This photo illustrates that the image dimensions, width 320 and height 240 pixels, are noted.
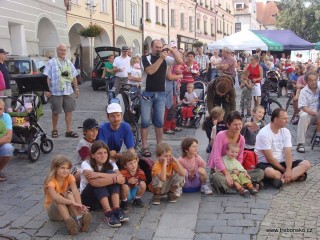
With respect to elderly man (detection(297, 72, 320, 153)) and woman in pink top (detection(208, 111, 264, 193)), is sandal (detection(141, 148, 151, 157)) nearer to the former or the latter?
woman in pink top (detection(208, 111, 264, 193))

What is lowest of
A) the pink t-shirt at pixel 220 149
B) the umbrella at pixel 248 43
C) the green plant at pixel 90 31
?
the pink t-shirt at pixel 220 149

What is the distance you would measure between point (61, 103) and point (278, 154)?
15.0 ft

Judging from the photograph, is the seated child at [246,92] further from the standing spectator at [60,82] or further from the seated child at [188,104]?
the standing spectator at [60,82]

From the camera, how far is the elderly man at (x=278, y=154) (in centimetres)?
578

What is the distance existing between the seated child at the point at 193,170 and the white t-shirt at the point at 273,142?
894 millimetres

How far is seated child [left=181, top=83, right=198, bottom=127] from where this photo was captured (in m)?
10.4

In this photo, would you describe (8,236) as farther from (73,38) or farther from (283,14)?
(283,14)

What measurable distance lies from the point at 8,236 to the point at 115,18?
2670 cm

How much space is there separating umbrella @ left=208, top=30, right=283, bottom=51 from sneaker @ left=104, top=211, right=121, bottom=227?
15.5 metres

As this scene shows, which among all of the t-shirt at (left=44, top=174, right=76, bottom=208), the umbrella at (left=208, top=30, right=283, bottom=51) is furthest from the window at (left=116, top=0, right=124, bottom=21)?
the t-shirt at (left=44, top=174, right=76, bottom=208)

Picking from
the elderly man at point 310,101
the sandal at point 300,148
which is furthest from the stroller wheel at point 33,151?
the elderly man at point 310,101

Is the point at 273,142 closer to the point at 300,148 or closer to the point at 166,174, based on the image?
the point at 166,174

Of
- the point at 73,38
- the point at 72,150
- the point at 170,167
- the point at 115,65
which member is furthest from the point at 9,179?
the point at 73,38

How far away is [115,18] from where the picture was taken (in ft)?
97.8
